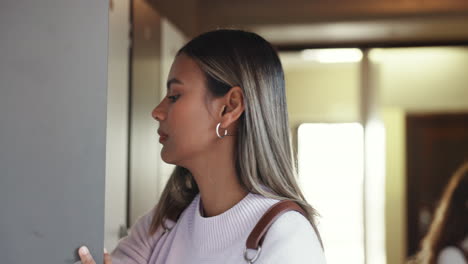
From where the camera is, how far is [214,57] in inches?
42.8

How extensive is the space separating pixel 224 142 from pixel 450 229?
2617 mm

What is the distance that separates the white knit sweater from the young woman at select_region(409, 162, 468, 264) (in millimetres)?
2540

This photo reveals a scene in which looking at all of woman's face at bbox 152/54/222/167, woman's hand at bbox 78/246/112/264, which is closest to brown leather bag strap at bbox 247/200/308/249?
woman's face at bbox 152/54/222/167

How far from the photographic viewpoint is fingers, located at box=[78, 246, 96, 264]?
2.49ft

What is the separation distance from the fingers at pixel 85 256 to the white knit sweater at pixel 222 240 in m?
0.28

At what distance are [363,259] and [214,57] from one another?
268 centimetres

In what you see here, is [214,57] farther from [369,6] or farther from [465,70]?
[465,70]

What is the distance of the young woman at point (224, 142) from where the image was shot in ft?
3.43

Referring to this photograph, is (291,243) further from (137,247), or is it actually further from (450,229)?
(450,229)

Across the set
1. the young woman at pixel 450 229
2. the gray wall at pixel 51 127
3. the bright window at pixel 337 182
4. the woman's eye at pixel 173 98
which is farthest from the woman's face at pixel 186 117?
the young woman at pixel 450 229

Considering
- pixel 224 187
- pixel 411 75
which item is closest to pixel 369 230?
pixel 411 75

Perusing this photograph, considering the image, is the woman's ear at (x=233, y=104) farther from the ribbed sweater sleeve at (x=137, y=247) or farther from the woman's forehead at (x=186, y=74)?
the ribbed sweater sleeve at (x=137, y=247)

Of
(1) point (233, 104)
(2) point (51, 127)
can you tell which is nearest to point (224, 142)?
(1) point (233, 104)

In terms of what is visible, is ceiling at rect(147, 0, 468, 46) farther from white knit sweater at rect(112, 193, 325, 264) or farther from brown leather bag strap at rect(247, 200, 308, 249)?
brown leather bag strap at rect(247, 200, 308, 249)
